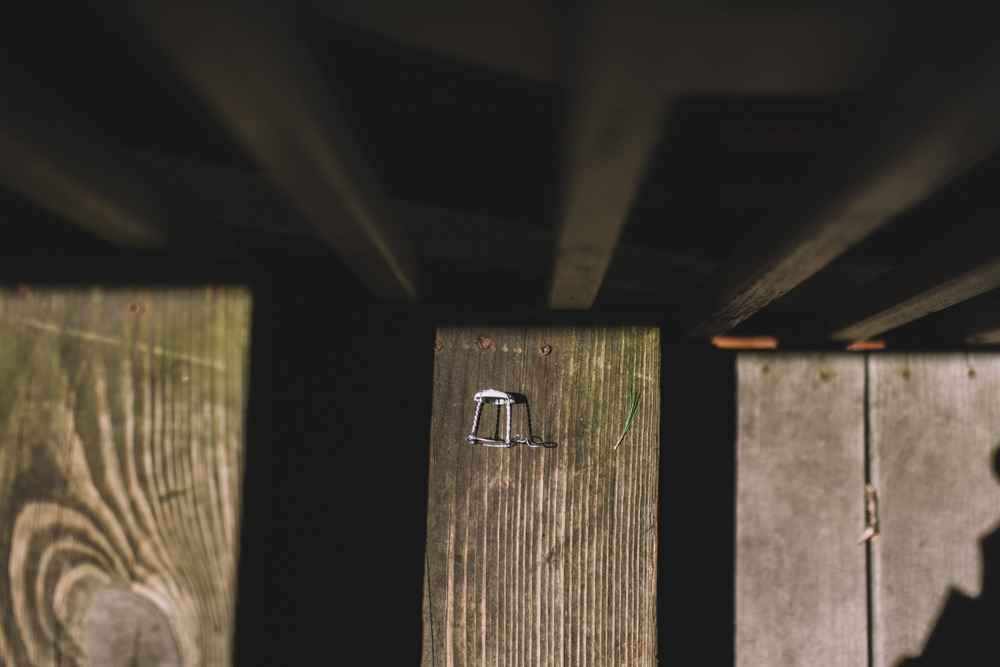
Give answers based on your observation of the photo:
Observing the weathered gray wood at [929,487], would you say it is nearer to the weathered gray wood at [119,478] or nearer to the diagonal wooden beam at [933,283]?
the diagonal wooden beam at [933,283]

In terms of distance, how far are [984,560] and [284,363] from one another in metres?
1.92

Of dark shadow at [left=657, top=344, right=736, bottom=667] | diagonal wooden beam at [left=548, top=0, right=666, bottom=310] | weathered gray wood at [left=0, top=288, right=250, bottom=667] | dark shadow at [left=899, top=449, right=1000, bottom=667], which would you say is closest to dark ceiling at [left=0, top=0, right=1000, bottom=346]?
diagonal wooden beam at [left=548, top=0, right=666, bottom=310]

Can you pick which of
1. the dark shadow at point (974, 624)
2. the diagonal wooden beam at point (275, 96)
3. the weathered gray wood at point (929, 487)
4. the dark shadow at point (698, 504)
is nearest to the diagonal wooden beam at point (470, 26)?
the diagonal wooden beam at point (275, 96)

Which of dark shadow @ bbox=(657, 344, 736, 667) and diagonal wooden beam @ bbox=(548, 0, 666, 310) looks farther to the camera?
dark shadow @ bbox=(657, 344, 736, 667)

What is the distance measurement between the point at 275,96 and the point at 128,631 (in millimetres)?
809

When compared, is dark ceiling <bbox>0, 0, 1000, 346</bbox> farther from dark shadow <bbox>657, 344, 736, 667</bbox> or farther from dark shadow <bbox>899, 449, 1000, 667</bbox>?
dark shadow <bbox>899, 449, 1000, 667</bbox>

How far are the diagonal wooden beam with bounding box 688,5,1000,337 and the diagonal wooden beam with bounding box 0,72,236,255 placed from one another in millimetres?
796

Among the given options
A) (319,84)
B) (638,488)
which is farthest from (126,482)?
(638,488)

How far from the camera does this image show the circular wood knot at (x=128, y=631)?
783mm

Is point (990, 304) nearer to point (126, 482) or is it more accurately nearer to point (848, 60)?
point (848, 60)

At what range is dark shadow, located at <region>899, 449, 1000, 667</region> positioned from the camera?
1466 mm

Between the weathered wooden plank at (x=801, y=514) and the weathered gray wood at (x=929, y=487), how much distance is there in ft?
0.21

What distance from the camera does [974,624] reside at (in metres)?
1.48

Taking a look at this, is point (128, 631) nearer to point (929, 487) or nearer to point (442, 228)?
point (442, 228)
